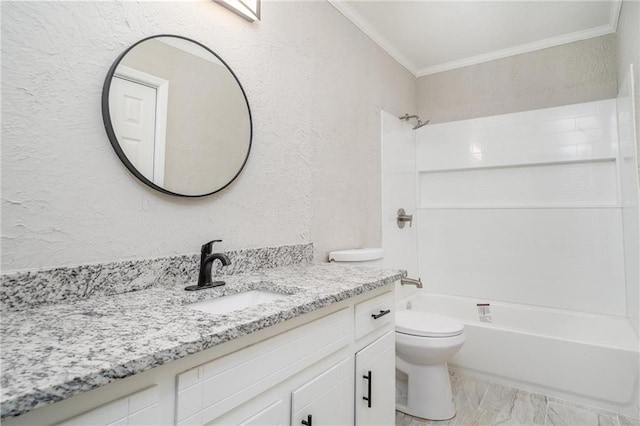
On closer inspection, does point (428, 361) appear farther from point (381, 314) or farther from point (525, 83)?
point (525, 83)

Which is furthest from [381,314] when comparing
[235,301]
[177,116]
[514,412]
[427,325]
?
[514,412]

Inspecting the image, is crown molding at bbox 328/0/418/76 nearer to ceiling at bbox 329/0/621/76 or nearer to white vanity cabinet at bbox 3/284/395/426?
ceiling at bbox 329/0/621/76

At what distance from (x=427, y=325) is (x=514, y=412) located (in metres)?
0.69

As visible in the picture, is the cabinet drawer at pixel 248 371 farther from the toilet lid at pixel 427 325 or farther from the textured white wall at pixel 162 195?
the toilet lid at pixel 427 325

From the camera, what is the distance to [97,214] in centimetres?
101

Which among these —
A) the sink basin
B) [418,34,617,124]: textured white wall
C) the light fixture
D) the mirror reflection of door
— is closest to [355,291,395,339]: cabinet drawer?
the sink basin

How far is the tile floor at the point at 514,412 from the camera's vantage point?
1824 millimetres

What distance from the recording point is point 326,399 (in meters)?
1.03

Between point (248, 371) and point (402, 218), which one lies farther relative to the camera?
point (402, 218)

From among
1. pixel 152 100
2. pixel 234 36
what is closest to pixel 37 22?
pixel 152 100

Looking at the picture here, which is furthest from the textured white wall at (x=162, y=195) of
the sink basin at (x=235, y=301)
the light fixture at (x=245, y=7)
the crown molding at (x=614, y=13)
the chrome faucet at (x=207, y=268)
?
the crown molding at (x=614, y=13)

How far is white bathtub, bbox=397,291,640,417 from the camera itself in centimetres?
189

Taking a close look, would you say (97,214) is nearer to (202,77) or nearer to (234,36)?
(202,77)

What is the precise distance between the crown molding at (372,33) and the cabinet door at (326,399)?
2061 millimetres
